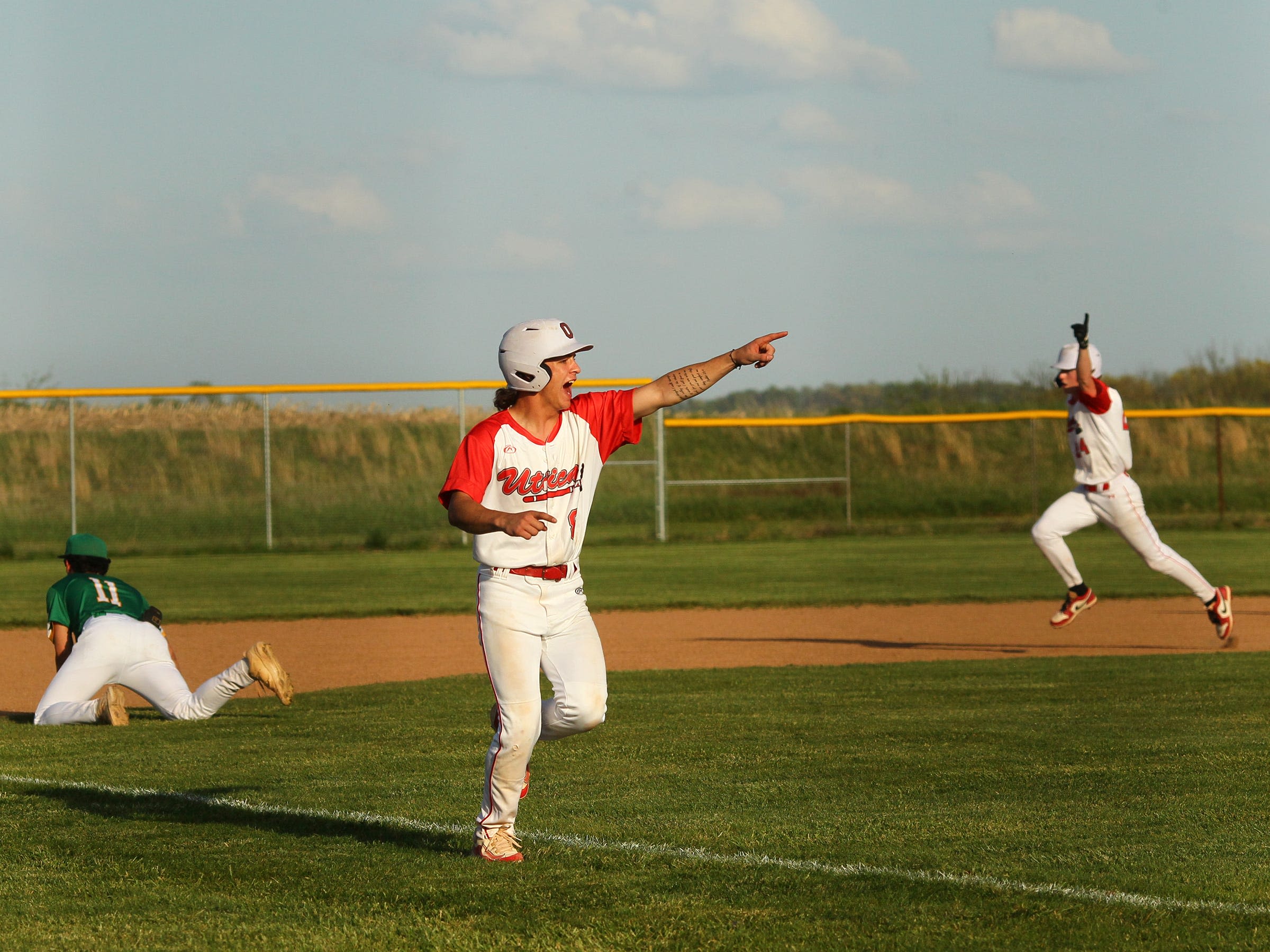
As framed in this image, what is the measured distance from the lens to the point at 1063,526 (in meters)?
12.1

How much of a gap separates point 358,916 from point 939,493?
90.1 feet

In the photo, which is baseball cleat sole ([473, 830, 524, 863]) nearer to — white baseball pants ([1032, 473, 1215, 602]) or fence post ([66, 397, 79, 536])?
white baseball pants ([1032, 473, 1215, 602])

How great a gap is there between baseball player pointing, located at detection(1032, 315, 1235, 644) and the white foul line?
727cm

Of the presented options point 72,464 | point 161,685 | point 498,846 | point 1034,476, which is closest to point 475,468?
point 498,846

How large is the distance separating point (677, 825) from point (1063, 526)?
7.26 m

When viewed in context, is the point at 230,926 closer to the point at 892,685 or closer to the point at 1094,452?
the point at 892,685

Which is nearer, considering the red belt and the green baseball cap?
the red belt

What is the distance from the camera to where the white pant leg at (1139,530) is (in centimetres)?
1174

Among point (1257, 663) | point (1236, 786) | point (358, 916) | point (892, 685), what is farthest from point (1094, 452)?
point (358, 916)

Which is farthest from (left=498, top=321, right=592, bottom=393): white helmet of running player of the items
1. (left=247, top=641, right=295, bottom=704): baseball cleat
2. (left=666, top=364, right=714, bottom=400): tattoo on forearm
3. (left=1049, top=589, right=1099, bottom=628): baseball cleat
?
(left=1049, top=589, right=1099, bottom=628): baseball cleat

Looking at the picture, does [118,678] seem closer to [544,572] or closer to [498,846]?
[498,846]

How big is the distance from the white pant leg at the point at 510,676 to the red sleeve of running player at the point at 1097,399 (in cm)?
779

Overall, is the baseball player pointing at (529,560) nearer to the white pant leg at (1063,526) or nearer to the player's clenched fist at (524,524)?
the player's clenched fist at (524,524)

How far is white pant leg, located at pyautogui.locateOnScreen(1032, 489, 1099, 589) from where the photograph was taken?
12.1m
